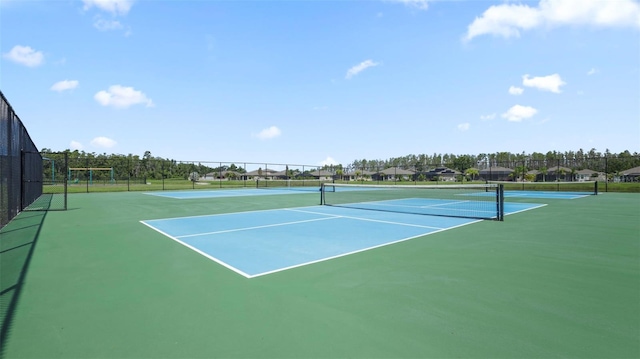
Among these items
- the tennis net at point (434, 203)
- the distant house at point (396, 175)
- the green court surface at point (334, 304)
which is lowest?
the green court surface at point (334, 304)

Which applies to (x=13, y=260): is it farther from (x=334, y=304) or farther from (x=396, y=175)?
(x=396, y=175)

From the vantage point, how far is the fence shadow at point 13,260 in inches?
121

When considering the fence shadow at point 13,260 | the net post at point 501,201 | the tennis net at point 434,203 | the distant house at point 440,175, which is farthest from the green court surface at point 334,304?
the distant house at point 440,175

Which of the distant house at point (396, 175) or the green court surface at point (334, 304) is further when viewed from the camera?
the distant house at point (396, 175)

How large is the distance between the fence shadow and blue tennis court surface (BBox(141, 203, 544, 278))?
219cm

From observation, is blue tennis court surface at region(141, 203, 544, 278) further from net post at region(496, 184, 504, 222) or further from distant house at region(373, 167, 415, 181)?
distant house at region(373, 167, 415, 181)

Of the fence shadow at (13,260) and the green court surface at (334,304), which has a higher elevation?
the green court surface at (334,304)

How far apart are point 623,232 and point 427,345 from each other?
24.4ft

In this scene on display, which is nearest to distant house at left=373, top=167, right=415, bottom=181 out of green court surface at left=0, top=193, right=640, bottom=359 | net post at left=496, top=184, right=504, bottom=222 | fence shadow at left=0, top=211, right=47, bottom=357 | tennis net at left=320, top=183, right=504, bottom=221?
tennis net at left=320, top=183, right=504, bottom=221

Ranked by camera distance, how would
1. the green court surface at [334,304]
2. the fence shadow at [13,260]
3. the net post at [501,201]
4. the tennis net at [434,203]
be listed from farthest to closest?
1. the tennis net at [434,203]
2. the net post at [501,201]
3. the fence shadow at [13,260]
4. the green court surface at [334,304]

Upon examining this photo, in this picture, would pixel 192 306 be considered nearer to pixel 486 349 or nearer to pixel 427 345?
pixel 427 345

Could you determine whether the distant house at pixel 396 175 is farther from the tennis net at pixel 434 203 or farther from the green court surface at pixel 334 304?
the green court surface at pixel 334 304

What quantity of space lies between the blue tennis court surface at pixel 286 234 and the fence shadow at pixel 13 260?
219 centimetres

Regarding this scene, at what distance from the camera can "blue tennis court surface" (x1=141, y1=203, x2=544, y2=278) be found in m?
5.08
